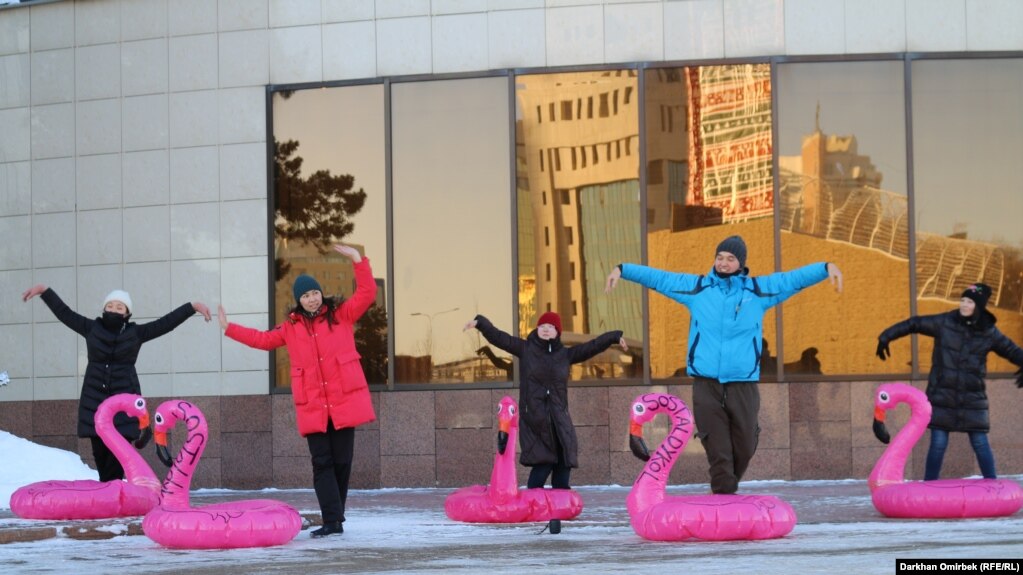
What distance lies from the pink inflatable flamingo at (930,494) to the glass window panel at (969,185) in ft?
15.7

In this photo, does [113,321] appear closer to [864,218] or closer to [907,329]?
[907,329]

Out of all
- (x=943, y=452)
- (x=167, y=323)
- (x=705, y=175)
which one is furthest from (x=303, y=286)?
(x=705, y=175)

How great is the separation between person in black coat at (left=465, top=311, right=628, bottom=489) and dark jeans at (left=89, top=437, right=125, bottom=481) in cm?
353

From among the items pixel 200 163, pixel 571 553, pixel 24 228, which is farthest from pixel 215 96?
pixel 571 553

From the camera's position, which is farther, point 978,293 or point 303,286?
point 978,293

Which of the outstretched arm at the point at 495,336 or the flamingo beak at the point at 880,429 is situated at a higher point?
the outstretched arm at the point at 495,336

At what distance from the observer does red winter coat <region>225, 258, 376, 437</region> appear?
444 inches

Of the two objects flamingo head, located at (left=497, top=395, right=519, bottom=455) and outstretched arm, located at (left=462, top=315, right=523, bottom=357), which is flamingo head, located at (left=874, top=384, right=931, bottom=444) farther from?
outstretched arm, located at (left=462, top=315, right=523, bottom=357)

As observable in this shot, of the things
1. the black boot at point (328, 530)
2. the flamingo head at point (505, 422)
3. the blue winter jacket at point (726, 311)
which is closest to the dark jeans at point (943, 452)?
the blue winter jacket at point (726, 311)

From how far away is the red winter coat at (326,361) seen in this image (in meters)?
11.3

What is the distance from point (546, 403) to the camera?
13219 millimetres

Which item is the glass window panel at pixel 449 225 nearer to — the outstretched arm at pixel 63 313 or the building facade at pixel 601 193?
the building facade at pixel 601 193

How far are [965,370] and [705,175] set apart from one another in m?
4.51

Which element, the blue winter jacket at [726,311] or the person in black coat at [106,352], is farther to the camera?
the person in black coat at [106,352]
